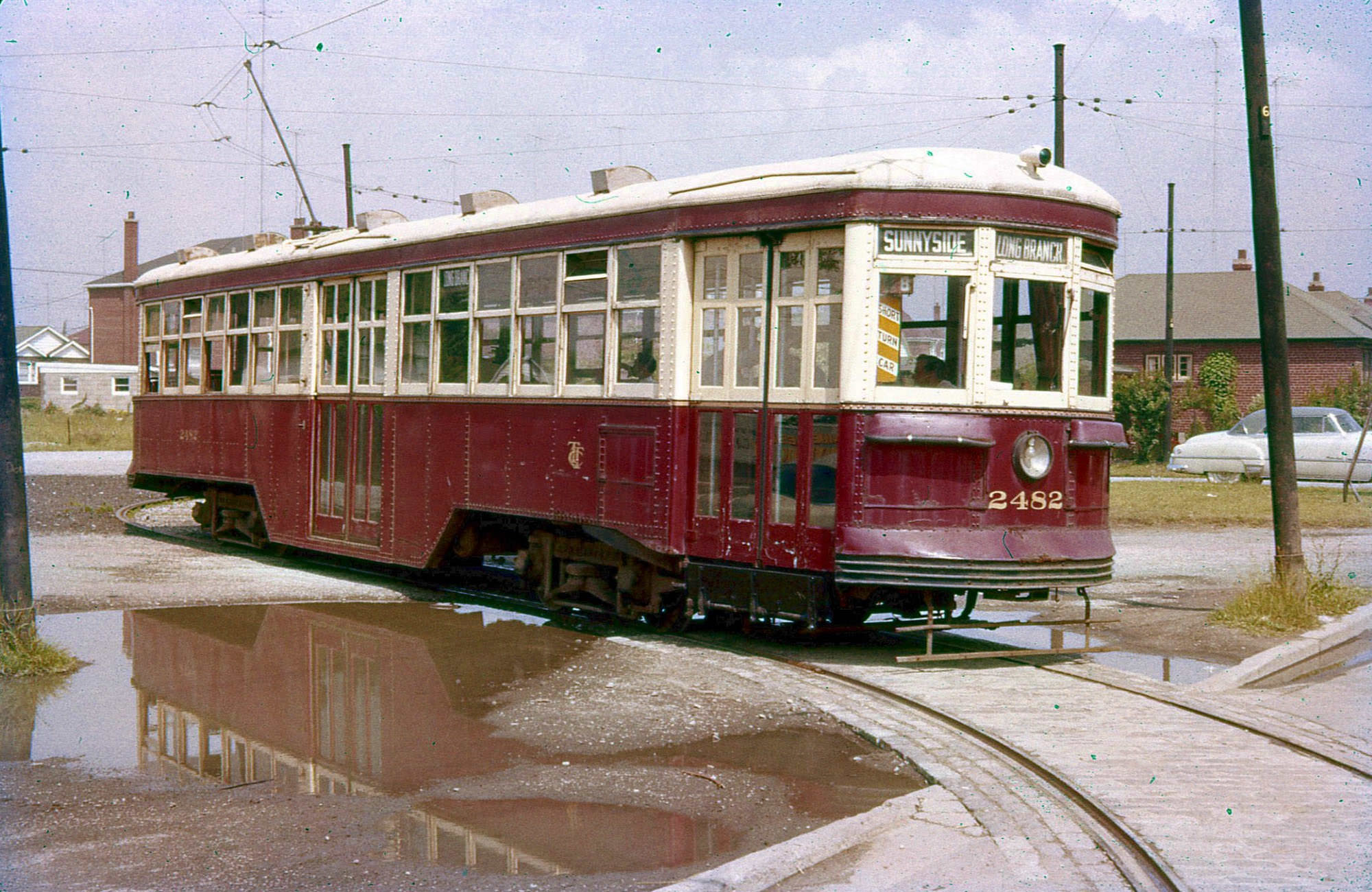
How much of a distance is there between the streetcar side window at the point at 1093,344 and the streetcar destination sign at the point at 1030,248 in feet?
1.15

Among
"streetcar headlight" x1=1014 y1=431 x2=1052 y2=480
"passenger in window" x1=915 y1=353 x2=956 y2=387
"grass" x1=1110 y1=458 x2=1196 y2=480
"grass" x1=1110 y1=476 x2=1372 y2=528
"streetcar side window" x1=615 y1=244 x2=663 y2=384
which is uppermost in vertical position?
"streetcar side window" x1=615 y1=244 x2=663 y2=384

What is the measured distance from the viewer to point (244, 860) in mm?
5320

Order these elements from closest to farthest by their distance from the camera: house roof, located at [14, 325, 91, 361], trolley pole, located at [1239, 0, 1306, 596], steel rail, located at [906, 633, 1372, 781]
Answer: steel rail, located at [906, 633, 1372, 781]
trolley pole, located at [1239, 0, 1306, 596]
house roof, located at [14, 325, 91, 361]

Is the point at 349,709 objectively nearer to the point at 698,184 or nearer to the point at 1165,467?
the point at 698,184

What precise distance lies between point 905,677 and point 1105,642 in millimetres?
2417

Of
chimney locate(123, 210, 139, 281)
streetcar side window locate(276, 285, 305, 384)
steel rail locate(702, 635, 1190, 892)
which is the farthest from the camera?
chimney locate(123, 210, 139, 281)

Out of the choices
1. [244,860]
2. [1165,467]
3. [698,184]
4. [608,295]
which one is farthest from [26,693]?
[1165,467]

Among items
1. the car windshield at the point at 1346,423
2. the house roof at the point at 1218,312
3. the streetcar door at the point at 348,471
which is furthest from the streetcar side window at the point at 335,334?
the house roof at the point at 1218,312

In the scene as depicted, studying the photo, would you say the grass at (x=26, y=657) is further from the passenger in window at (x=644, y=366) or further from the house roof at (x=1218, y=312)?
the house roof at (x=1218, y=312)

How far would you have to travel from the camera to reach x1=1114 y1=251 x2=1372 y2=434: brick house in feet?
159

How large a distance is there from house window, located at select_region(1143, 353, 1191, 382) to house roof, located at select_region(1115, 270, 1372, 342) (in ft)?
2.13

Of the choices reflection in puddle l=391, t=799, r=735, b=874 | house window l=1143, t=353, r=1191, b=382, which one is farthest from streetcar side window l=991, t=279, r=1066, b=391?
house window l=1143, t=353, r=1191, b=382

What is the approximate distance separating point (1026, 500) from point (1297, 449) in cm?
2471

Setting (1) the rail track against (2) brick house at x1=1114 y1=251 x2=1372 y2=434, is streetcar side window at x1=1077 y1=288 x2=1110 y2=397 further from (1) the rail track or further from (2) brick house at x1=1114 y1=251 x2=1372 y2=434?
(2) brick house at x1=1114 y1=251 x2=1372 y2=434
